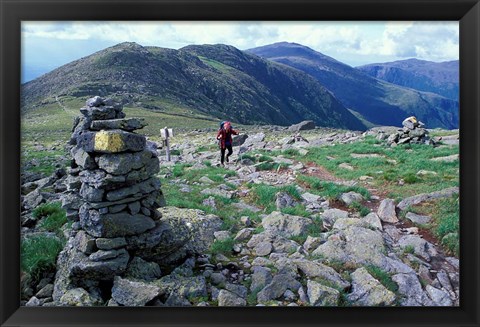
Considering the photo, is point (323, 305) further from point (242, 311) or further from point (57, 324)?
point (57, 324)

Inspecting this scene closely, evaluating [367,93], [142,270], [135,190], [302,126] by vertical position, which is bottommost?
[142,270]

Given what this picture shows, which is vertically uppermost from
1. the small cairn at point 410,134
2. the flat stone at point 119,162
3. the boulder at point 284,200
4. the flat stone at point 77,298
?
the small cairn at point 410,134

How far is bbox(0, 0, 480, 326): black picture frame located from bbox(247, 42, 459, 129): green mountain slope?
4.57 meters

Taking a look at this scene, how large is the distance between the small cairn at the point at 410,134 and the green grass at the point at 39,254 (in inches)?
328

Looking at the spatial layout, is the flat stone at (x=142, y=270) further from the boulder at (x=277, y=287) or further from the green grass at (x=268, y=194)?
the green grass at (x=268, y=194)

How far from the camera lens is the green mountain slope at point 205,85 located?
38.6 ft

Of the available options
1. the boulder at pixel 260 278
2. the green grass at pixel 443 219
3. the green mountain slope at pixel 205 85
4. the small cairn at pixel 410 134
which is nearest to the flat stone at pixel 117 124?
the boulder at pixel 260 278

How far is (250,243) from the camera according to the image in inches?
204

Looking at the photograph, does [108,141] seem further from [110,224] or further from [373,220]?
[373,220]

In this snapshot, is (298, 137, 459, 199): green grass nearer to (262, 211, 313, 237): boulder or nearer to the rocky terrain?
the rocky terrain

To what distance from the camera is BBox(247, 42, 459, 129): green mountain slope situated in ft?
32.8

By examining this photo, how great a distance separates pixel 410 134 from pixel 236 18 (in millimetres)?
7997

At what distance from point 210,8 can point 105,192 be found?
7.43 feet

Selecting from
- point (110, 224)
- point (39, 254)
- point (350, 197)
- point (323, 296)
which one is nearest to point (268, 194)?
point (350, 197)
